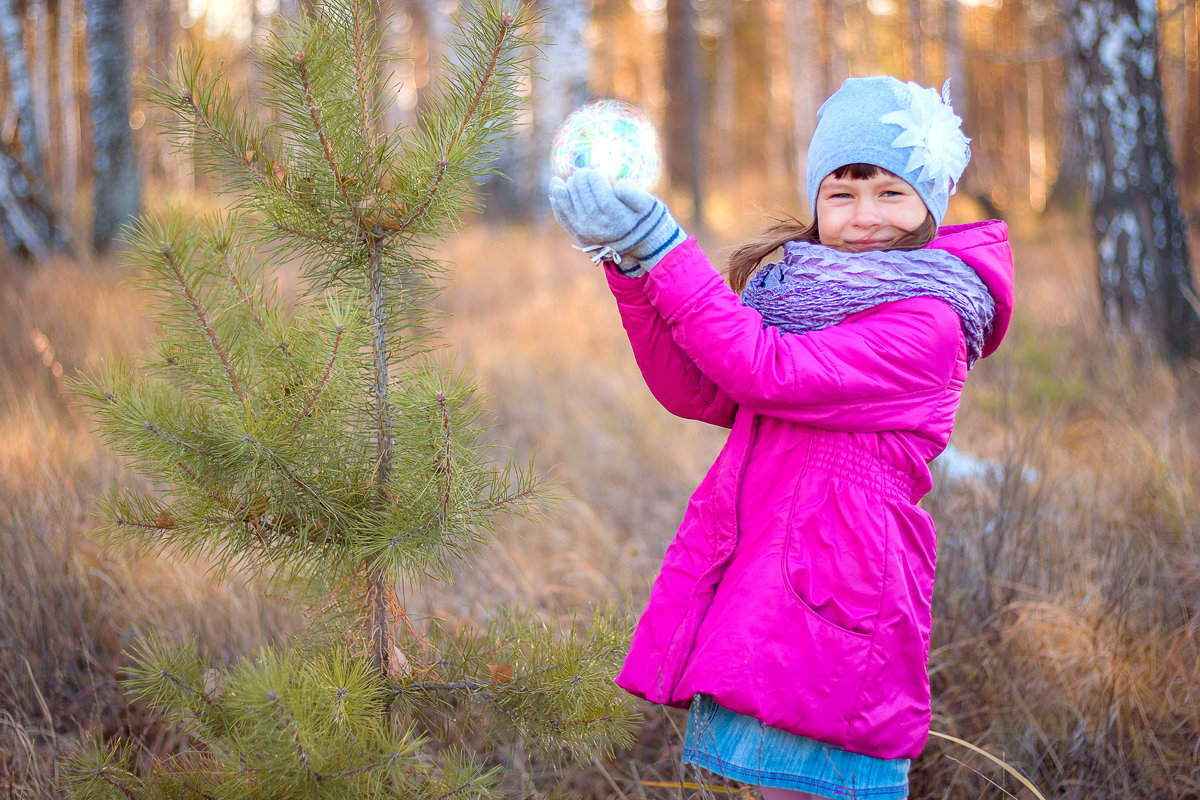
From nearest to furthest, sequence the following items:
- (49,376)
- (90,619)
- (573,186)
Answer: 1. (573,186)
2. (90,619)
3. (49,376)

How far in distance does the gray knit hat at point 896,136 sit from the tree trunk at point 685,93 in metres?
9.65

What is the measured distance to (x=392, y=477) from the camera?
4.91 feet

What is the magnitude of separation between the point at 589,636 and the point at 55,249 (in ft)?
20.9

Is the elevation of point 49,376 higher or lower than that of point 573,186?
lower

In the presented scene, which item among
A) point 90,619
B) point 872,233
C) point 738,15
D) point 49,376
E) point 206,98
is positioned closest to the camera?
point 206,98

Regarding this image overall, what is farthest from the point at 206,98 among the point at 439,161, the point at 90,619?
the point at 90,619

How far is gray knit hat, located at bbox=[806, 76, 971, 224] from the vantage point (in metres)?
1.43

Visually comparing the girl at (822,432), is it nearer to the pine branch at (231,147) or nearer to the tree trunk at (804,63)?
the pine branch at (231,147)

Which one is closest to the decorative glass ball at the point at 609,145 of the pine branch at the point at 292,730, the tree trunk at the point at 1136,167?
the pine branch at the point at 292,730

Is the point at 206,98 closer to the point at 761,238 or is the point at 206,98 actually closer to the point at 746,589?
the point at 761,238

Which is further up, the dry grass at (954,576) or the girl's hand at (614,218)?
the girl's hand at (614,218)

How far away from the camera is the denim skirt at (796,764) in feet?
4.46

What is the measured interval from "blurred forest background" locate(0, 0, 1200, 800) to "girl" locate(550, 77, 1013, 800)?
337 millimetres

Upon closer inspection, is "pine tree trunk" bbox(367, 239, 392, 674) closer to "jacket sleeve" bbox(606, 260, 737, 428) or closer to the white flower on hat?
"jacket sleeve" bbox(606, 260, 737, 428)
